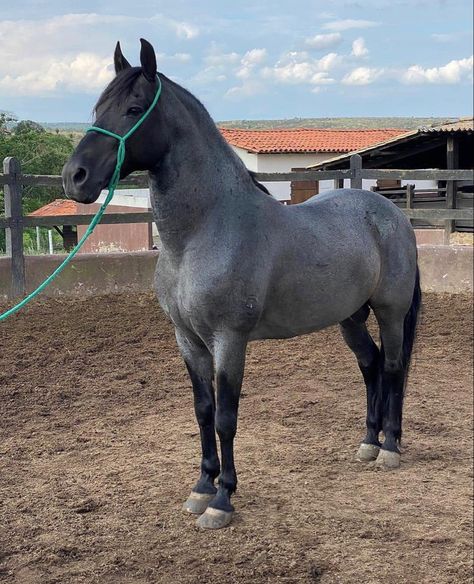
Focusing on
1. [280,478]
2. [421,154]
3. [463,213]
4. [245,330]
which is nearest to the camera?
[245,330]

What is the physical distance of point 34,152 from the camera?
335 inches

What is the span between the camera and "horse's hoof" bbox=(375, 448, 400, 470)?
386 cm

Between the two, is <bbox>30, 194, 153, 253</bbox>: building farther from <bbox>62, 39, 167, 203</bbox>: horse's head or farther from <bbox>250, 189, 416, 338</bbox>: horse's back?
<bbox>62, 39, 167, 203</bbox>: horse's head

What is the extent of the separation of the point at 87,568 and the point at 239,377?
989 millimetres

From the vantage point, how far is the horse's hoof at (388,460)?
3855 millimetres

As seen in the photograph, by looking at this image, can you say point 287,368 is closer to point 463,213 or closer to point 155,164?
point 155,164

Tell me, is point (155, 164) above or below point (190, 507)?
above

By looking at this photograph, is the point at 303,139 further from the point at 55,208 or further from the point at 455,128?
the point at 55,208

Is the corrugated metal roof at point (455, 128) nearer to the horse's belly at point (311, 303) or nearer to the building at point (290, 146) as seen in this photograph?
the building at point (290, 146)

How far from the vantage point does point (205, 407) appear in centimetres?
330

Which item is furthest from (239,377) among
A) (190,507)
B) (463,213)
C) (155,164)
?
(463,213)

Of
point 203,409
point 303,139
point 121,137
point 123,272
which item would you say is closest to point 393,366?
point 203,409

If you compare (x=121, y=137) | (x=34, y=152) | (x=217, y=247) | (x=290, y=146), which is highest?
(x=290, y=146)

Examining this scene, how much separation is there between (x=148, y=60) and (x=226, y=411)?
152 cm
